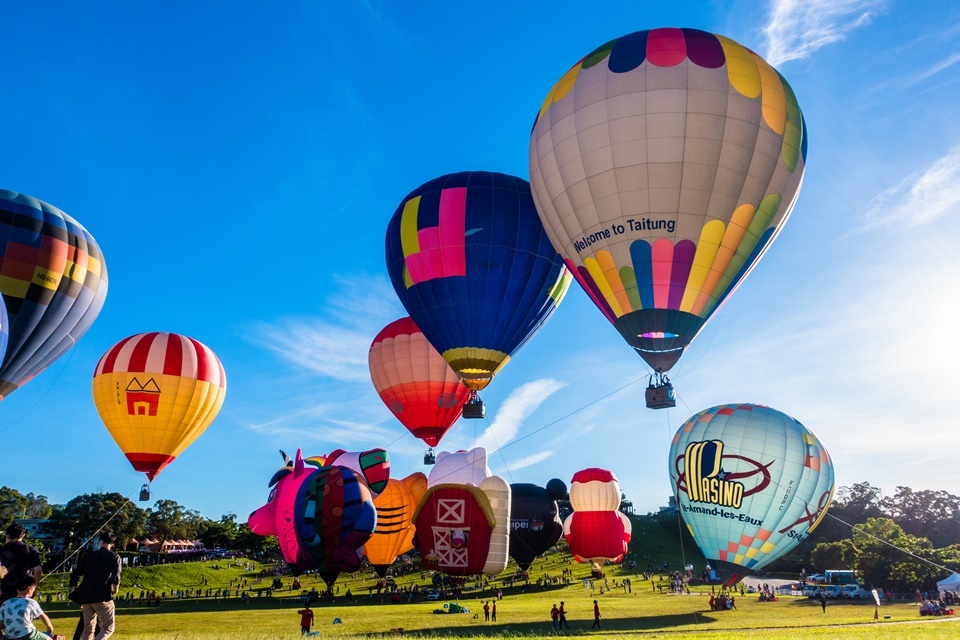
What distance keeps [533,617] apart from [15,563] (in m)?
19.1

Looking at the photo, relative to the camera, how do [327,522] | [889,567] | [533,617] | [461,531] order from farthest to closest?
[889,567] → [461,531] → [533,617] → [327,522]

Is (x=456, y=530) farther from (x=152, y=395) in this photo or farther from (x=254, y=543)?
(x=254, y=543)

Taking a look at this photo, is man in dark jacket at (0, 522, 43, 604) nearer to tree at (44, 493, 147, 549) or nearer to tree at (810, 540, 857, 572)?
tree at (810, 540, 857, 572)

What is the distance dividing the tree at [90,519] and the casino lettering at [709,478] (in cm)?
5539

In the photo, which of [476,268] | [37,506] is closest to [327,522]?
[476,268]

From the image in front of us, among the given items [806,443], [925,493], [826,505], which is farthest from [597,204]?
[925,493]

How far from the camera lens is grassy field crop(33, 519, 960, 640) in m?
15.5

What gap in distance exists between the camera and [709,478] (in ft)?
80.9

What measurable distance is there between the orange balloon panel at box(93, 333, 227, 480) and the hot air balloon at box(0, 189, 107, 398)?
2034mm

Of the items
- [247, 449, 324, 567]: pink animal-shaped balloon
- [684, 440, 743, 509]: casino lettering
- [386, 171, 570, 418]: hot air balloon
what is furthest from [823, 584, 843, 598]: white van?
[247, 449, 324, 567]: pink animal-shaped balloon

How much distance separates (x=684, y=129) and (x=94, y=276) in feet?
72.2

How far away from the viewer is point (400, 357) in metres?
30.0

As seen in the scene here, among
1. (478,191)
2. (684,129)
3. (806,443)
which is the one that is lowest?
(806,443)

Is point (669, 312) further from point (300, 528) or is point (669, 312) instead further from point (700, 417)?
point (300, 528)
